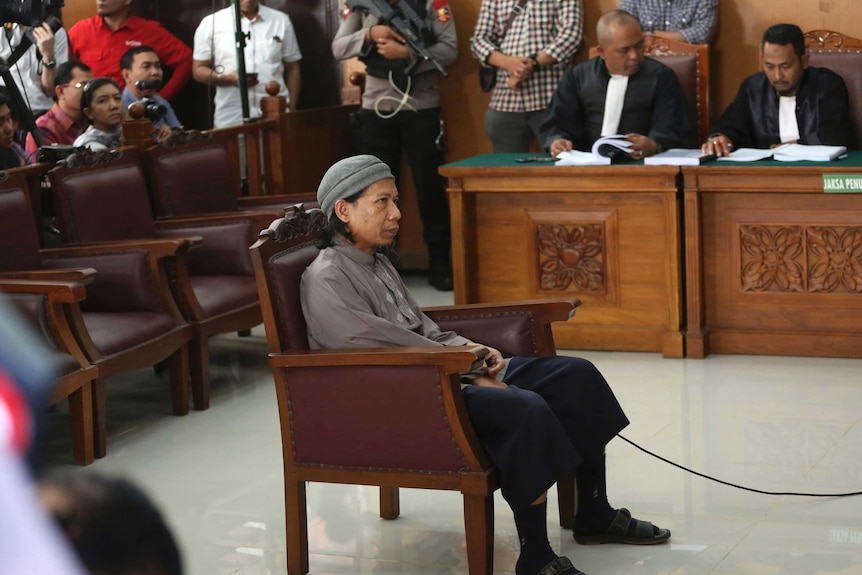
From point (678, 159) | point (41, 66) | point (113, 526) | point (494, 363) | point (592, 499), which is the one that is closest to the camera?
point (113, 526)

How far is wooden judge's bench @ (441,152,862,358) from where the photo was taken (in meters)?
4.30

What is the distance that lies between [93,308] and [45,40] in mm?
2148

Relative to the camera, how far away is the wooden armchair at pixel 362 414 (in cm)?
240

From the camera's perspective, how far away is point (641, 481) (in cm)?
319

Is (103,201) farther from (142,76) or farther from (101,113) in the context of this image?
(142,76)

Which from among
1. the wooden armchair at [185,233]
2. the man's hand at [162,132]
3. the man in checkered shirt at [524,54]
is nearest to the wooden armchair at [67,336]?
the wooden armchair at [185,233]

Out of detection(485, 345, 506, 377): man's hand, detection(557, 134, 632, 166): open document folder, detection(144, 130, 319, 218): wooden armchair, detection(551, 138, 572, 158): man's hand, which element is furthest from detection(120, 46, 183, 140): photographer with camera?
detection(485, 345, 506, 377): man's hand

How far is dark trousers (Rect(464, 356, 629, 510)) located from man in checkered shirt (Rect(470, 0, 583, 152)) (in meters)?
3.04

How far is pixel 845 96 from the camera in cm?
458

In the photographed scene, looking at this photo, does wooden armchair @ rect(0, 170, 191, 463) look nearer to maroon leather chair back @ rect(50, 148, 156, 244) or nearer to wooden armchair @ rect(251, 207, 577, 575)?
maroon leather chair back @ rect(50, 148, 156, 244)

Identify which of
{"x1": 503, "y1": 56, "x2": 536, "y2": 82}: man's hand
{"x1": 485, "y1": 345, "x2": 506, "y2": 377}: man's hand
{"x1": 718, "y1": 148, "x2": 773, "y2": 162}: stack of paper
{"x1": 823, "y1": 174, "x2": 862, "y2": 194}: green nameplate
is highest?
{"x1": 503, "y1": 56, "x2": 536, "y2": 82}: man's hand

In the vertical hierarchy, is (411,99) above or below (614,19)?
below

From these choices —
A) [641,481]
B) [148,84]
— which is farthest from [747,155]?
[148,84]

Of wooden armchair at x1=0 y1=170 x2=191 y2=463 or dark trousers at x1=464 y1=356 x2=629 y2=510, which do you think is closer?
dark trousers at x1=464 y1=356 x2=629 y2=510
